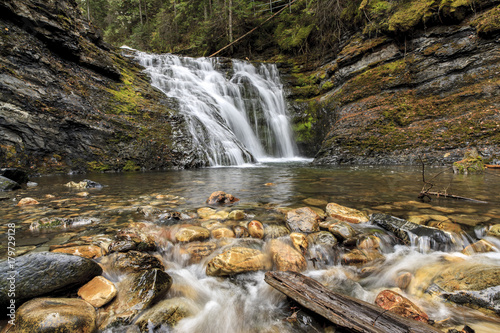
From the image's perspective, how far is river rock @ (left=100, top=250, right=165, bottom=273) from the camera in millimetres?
1806

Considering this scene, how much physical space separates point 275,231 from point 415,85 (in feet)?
32.8

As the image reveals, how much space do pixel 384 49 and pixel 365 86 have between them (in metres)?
1.91

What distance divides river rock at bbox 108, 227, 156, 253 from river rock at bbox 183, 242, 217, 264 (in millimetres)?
364

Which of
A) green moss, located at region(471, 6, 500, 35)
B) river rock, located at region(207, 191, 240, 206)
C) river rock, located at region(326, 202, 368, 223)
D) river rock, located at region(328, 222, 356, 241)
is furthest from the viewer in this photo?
green moss, located at region(471, 6, 500, 35)

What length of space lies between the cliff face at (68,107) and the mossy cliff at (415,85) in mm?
7365

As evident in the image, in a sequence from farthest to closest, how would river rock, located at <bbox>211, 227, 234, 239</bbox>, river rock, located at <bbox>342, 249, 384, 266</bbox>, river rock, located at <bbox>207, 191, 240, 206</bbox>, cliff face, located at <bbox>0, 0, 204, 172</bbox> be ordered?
cliff face, located at <bbox>0, 0, 204, 172</bbox>, river rock, located at <bbox>207, 191, 240, 206</bbox>, river rock, located at <bbox>211, 227, 234, 239</bbox>, river rock, located at <bbox>342, 249, 384, 266</bbox>

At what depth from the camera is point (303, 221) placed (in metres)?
2.65

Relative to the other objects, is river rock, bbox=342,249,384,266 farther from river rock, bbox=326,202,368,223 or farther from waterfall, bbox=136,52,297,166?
waterfall, bbox=136,52,297,166

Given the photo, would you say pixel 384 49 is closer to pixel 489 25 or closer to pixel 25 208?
pixel 489 25

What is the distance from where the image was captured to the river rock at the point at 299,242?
222 centimetres

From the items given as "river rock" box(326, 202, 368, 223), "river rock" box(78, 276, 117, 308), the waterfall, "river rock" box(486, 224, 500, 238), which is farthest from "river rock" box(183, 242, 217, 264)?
the waterfall

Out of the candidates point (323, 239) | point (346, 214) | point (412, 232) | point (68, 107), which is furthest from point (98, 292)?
point (68, 107)

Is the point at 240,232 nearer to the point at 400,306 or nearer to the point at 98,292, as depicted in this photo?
the point at 98,292

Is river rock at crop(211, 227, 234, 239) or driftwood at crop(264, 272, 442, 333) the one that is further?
river rock at crop(211, 227, 234, 239)
